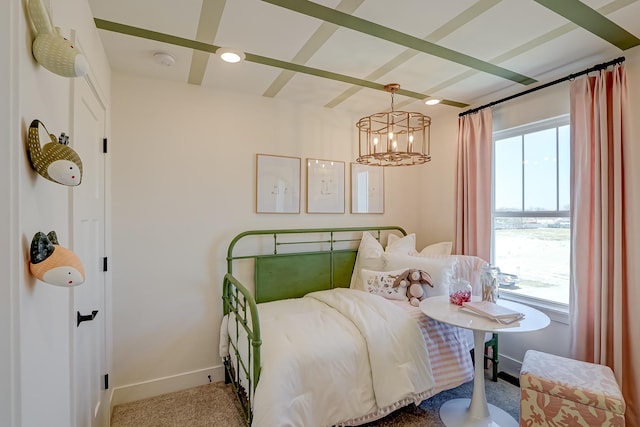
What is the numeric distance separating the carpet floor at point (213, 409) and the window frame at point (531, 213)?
0.69 meters

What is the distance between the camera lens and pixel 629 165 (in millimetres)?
1953

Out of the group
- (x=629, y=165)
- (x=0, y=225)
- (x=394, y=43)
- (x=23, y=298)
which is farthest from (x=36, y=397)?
(x=629, y=165)

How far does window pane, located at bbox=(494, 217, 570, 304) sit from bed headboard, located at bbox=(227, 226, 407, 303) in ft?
4.29

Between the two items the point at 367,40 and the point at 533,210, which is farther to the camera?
the point at 533,210

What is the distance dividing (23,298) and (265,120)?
7.48 ft

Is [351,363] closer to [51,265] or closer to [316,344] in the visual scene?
[316,344]

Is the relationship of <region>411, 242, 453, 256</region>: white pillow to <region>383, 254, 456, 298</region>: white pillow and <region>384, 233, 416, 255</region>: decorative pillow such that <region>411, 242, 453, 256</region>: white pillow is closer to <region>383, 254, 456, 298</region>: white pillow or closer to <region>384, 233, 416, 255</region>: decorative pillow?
<region>384, 233, 416, 255</region>: decorative pillow

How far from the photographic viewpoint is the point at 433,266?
2650 mm

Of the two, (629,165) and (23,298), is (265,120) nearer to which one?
(23,298)

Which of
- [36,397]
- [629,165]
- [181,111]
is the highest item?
[181,111]

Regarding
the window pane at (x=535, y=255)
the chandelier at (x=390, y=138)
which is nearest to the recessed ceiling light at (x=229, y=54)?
the chandelier at (x=390, y=138)

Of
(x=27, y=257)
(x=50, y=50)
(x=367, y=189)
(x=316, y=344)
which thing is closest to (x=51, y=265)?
(x=27, y=257)

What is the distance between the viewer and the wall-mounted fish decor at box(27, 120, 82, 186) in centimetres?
82

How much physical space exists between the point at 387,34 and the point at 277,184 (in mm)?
1512
